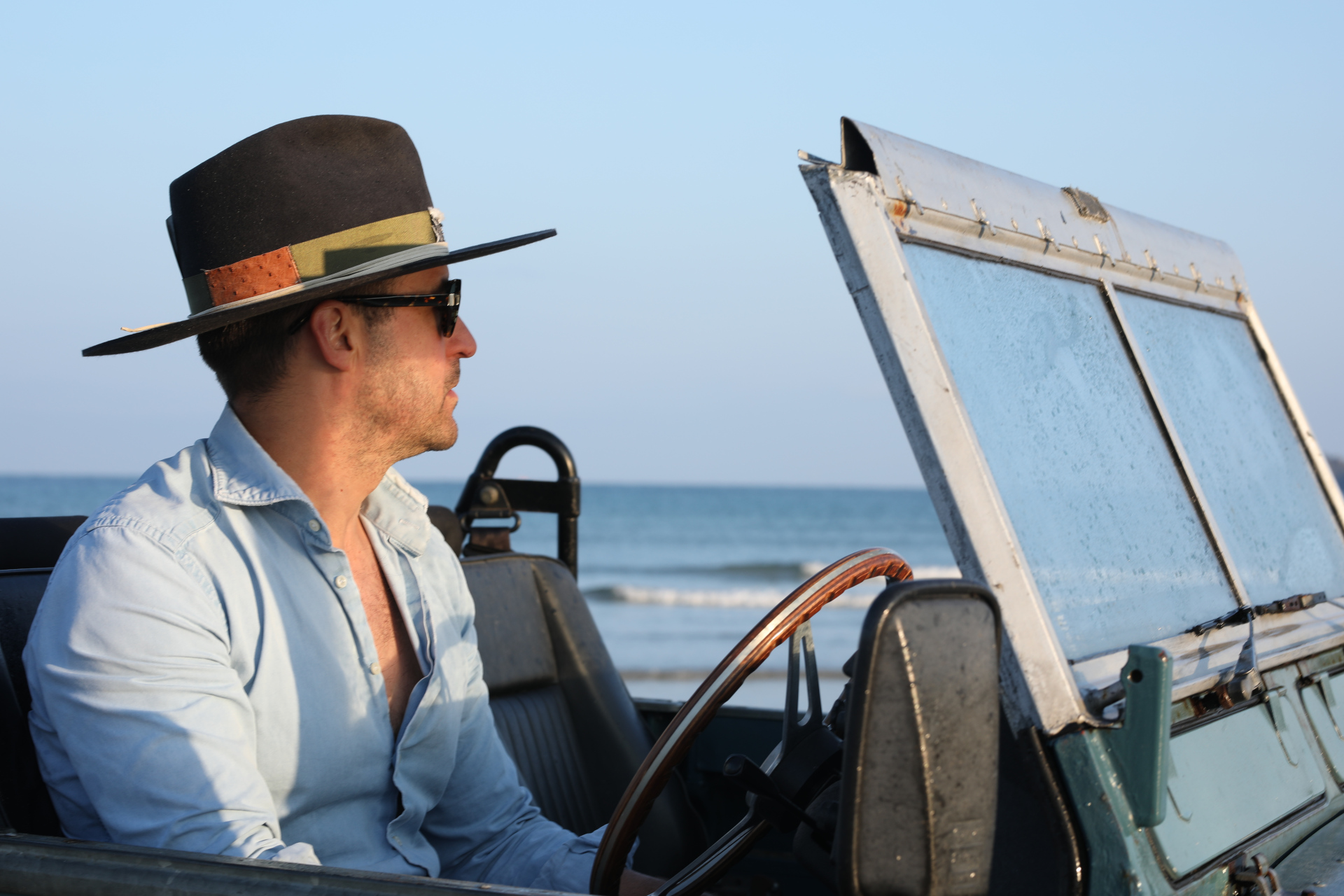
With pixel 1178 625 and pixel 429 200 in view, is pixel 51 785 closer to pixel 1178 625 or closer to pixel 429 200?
pixel 429 200

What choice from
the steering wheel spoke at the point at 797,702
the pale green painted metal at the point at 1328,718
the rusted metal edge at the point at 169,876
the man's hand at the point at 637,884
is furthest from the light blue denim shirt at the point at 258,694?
the pale green painted metal at the point at 1328,718

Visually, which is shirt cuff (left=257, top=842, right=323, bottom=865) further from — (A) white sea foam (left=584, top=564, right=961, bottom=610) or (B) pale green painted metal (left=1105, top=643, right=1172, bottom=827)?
(A) white sea foam (left=584, top=564, right=961, bottom=610)

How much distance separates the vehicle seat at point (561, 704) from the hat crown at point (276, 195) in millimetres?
1187

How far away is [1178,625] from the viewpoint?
68.1 inches

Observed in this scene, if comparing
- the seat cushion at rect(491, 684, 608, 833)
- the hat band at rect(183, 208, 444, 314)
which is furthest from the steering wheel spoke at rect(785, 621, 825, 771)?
the seat cushion at rect(491, 684, 608, 833)

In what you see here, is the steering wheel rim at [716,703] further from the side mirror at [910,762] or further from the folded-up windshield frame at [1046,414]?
the side mirror at [910,762]

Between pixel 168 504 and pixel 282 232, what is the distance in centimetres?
52

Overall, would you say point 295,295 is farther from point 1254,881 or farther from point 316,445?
point 1254,881

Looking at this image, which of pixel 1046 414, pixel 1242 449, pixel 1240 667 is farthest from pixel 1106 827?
pixel 1242 449

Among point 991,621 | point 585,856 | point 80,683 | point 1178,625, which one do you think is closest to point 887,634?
point 991,621

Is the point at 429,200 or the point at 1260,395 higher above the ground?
the point at 429,200

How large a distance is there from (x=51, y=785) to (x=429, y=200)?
1204 millimetres

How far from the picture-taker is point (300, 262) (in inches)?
80.7

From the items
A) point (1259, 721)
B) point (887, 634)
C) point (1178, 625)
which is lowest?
point (1259, 721)
